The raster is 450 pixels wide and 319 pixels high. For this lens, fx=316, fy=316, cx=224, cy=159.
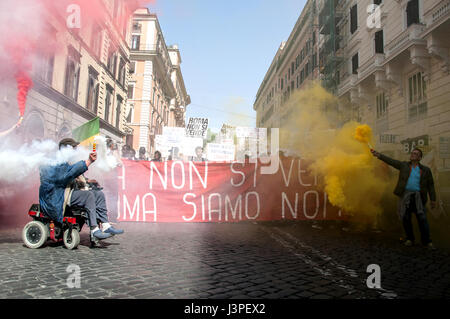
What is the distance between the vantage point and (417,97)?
14320 millimetres

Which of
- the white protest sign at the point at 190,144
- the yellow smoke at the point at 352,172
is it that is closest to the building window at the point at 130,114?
the white protest sign at the point at 190,144

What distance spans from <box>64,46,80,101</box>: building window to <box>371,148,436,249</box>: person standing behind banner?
52.4 feet

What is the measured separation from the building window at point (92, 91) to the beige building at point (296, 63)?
1241cm

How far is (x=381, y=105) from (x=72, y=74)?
55.8ft

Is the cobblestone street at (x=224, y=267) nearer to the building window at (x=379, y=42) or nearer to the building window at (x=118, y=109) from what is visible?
the building window at (x=379, y=42)

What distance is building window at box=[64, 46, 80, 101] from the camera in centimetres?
1617

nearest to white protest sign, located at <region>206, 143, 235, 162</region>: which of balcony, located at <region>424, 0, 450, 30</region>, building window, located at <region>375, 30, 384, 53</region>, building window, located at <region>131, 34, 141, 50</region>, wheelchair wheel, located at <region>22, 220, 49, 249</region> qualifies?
wheelchair wheel, located at <region>22, 220, 49, 249</region>

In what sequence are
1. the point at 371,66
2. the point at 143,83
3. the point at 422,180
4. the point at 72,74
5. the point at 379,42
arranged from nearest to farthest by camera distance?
1. the point at 422,180
2. the point at 371,66
3. the point at 72,74
4. the point at 379,42
5. the point at 143,83

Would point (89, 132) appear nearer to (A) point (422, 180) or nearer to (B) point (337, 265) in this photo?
(B) point (337, 265)

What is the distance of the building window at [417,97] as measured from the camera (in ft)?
45.3

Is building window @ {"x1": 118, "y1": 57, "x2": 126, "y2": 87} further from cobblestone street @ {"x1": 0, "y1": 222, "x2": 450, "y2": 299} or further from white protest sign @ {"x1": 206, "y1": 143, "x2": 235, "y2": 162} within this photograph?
cobblestone street @ {"x1": 0, "y1": 222, "x2": 450, "y2": 299}

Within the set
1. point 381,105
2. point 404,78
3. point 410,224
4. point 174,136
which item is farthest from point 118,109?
point 410,224
